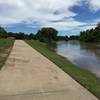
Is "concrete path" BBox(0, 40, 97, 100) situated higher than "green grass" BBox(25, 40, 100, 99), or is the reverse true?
"concrete path" BBox(0, 40, 97, 100)

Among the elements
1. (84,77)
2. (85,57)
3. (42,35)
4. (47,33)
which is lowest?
(85,57)

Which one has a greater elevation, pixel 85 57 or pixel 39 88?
pixel 39 88

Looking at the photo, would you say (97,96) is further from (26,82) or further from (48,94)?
(26,82)

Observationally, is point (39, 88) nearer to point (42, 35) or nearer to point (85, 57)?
point (85, 57)

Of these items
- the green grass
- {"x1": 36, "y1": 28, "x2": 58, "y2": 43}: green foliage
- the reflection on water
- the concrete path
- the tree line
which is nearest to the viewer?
the concrete path

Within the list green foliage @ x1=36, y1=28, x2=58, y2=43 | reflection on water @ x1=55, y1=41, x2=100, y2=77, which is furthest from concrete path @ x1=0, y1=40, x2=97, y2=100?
green foliage @ x1=36, y1=28, x2=58, y2=43

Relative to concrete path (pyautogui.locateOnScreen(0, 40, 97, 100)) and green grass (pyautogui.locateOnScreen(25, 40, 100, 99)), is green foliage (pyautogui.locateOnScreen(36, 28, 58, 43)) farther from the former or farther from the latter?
concrete path (pyautogui.locateOnScreen(0, 40, 97, 100))

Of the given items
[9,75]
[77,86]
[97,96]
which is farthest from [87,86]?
[9,75]

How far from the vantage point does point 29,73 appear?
8844 millimetres

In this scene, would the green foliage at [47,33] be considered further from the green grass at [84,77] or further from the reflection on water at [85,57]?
the green grass at [84,77]

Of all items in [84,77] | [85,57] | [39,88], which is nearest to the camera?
[39,88]

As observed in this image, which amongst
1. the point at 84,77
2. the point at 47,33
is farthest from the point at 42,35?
the point at 84,77

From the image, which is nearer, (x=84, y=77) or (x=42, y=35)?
(x=84, y=77)

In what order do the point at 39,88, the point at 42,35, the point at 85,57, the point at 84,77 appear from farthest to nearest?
the point at 42,35 < the point at 85,57 < the point at 84,77 < the point at 39,88
